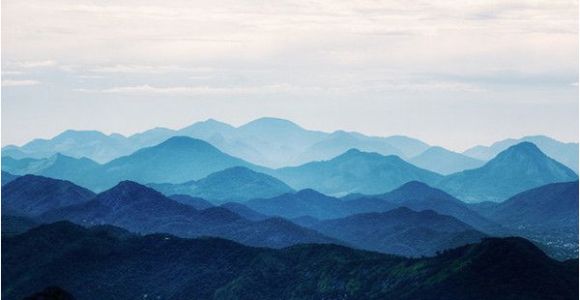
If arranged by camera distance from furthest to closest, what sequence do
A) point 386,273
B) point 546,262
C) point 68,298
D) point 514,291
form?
1. point 386,273
2. point 546,262
3. point 514,291
4. point 68,298

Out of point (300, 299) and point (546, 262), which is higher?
point (546, 262)

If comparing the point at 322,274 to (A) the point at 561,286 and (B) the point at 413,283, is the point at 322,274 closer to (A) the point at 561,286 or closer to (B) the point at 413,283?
(B) the point at 413,283

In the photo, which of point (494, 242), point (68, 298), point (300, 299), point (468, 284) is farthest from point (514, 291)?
point (68, 298)

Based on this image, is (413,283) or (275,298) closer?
(413,283)

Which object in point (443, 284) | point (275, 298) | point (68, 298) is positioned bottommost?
point (275, 298)

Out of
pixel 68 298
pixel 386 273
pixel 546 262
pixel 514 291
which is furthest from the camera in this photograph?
pixel 386 273

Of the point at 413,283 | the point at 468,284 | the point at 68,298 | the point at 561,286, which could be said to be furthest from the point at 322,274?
the point at 68,298

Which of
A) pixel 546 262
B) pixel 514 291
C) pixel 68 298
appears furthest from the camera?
pixel 546 262

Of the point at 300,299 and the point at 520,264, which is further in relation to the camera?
the point at 300,299

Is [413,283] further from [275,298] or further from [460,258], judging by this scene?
[275,298]
